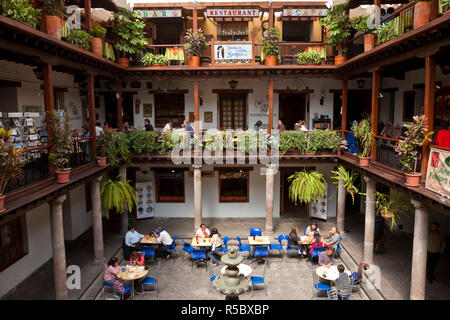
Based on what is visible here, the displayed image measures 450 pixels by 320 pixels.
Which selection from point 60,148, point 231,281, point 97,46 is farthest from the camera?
point 97,46

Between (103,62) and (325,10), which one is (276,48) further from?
(103,62)

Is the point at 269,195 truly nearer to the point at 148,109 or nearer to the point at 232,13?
the point at 148,109

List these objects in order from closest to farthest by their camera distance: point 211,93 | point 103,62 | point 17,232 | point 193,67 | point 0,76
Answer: point 0,76 < point 17,232 < point 103,62 < point 193,67 < point 211,93

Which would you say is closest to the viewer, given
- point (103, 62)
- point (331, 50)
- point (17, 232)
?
point (17, 232)

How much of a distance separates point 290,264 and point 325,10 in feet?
35.3

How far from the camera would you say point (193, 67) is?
15.0m

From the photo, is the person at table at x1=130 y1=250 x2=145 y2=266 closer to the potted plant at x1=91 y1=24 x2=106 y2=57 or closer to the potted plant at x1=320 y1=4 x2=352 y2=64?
the potted plant at x1=91 y1=24 x2=106 y2=57

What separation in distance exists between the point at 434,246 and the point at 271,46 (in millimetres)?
9606

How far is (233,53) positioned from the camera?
49.8 feet

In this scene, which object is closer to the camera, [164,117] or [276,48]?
[276,48]

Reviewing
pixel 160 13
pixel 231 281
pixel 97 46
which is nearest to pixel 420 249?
pixel 231 281

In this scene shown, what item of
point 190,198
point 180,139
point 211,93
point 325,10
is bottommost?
point 190,198

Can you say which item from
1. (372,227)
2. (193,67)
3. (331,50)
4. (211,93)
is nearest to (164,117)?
(211,93)

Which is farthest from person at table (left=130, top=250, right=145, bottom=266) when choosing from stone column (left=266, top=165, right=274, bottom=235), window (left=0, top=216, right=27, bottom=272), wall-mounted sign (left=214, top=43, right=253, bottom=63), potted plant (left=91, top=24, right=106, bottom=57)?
wall-mounted sign (left=214, top=43, right=253, bottom=63)
